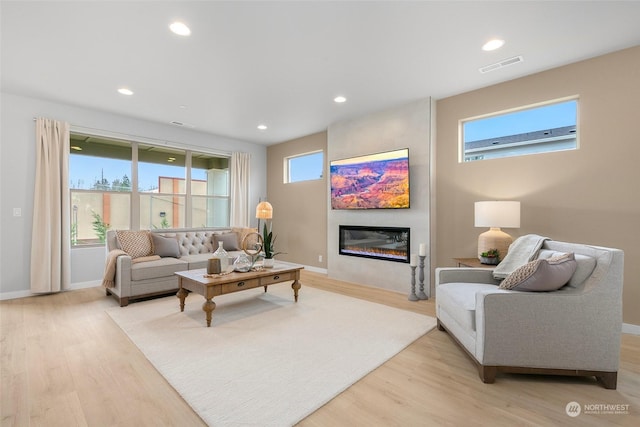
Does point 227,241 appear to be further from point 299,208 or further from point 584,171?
point 584,171

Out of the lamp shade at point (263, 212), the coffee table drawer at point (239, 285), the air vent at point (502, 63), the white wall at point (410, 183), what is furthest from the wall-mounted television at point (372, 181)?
the coffee table drawer at point (239, 285)

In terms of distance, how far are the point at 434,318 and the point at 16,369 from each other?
3587 millimetres

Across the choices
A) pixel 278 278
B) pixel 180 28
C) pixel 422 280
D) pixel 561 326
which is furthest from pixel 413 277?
pixel 180 28

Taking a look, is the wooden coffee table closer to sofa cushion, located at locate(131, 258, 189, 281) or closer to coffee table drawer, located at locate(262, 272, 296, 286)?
coffee table drawer, located at locate(262, 272, 296, 286)

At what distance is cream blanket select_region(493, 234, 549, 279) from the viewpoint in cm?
249

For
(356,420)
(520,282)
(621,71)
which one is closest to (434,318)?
(520,282)

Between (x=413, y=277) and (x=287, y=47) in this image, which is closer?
(x=287, y=47)

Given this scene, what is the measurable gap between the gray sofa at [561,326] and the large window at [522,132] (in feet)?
5.98

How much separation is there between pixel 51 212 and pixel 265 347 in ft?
12.7

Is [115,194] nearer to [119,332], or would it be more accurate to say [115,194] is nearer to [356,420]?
[119,332]

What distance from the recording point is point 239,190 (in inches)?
246

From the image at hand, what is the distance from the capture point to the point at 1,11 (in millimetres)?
2281

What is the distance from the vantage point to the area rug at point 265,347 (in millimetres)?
1758

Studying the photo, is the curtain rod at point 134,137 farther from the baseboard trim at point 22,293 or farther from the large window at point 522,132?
the large window at point 522,132
